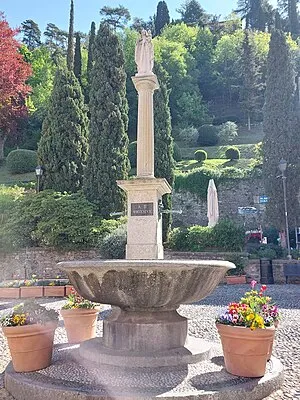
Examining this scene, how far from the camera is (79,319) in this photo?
17.4ft

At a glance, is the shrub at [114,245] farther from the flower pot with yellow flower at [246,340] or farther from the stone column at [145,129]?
the flower pot with yellow flower at [246,340]

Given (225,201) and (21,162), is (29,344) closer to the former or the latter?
(225,201)

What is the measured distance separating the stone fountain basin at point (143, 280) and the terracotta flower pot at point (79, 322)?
3.89 ft

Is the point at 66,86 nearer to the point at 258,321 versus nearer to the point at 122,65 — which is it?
the point at 122,65

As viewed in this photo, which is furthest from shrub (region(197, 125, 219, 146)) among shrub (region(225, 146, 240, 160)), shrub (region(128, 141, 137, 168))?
shrub (region(128, 141, 137, 168))

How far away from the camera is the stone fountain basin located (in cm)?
380

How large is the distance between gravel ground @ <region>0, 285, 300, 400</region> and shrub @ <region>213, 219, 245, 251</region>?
9.56 ft

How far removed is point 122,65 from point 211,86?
33.4 metres

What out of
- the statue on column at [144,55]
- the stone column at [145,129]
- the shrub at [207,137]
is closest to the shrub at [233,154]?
the shrub at [207,137]

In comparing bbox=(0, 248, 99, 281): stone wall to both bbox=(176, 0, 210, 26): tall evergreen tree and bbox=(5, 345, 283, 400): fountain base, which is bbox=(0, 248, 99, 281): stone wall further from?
bbox=(176, 0, 210, 26): tall evergreen tree

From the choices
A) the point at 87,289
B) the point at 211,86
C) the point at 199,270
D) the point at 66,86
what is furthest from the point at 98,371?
the point at 211,86

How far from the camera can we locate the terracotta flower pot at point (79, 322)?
5.29 meters

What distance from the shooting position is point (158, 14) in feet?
216

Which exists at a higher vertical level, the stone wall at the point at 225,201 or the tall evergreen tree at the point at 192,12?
the tall evergreen tree at the point at 192,12
